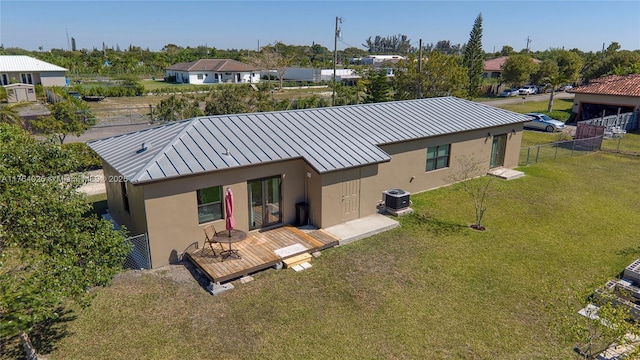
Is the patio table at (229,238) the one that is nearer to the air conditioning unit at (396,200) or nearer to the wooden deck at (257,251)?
the wooden deck at (257,251)

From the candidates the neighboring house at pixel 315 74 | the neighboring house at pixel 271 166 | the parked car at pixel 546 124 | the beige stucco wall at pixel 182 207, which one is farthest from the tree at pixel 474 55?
the beige stucco wall at pixel 182 207

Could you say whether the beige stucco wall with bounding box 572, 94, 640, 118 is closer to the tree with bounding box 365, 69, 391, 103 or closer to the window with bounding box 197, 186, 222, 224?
the tree with bounding box 365, 69, 391, 103

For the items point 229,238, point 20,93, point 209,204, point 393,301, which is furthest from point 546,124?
point 20,93

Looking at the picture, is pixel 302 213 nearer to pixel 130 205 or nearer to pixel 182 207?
pixel 182 207

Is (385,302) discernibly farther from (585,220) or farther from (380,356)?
(585,220)

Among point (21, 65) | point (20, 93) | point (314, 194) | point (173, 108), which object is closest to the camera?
point (314, 194)

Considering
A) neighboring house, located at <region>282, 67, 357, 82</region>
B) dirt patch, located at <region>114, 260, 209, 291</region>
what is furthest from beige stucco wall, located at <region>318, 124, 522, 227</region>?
neighboring house, located at <region>282, 67, 357, 82</region>
